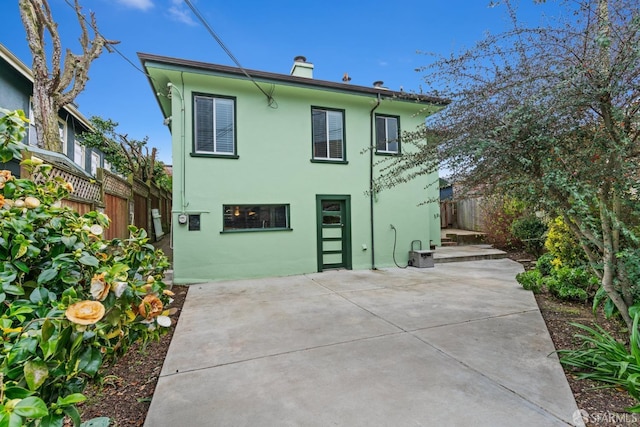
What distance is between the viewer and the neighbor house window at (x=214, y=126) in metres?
6.64

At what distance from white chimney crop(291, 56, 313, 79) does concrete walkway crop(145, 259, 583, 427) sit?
19.1 ft

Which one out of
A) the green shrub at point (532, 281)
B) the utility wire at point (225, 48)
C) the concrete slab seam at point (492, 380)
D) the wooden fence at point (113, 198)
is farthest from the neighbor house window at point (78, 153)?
the green shrub at point (532, 281)

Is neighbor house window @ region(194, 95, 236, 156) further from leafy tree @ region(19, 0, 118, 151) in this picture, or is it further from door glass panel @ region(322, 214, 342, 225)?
door glass panel @ region(322, 214, 342, 225)

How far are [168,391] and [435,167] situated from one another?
11.0 feet

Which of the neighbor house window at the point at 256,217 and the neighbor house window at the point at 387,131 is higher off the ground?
the neighbor house window at the point at 387,131

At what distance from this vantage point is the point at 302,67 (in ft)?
25.9

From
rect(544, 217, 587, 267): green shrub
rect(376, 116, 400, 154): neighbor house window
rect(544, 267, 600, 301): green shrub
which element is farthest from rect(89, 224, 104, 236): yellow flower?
rect(376, 116, 400, 154): neighbor house window

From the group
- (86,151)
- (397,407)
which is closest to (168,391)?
(397,407)

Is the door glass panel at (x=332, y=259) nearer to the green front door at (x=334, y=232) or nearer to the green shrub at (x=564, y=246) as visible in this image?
the green front door at (x=334, y=232)

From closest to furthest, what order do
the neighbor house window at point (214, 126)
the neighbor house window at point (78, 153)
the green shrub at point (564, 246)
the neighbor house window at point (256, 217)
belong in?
the green shrub at point (564, 246) → the neighbor house window at point (214, 126) → the neighbor house window at point (256, 217) → the neighbor house window at point (78, 153)

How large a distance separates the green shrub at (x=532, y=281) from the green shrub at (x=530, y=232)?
12.4 feet

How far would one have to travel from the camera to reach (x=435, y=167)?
340 cm

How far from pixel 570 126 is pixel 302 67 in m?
6.69

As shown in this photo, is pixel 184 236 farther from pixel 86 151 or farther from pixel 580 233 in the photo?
pixel 86 151
